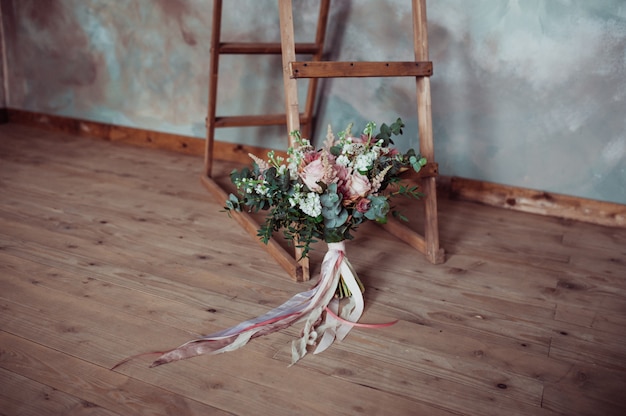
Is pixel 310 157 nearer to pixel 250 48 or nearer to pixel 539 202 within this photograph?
pixel 250 48

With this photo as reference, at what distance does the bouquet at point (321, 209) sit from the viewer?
4.96 feet

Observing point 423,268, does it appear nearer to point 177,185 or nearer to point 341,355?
point 341,355

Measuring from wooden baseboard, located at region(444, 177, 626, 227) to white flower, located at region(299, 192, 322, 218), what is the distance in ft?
4.43

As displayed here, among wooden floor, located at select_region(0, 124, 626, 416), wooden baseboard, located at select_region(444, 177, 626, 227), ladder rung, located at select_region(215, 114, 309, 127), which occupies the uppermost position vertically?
ladder rung, located at select_region(215, 114, 309, 127)

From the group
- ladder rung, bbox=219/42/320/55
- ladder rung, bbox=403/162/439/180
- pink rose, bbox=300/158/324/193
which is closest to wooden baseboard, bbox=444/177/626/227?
ladder rung, bbox=403/162/439/180

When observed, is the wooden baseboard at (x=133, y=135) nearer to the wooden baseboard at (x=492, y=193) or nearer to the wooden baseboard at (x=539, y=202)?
the wooden baseboard at (x=492, y=193)

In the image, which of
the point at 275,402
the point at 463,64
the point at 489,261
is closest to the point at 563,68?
the point at 463,64

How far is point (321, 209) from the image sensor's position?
60.9 inches

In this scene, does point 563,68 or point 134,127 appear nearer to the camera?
point 563,68

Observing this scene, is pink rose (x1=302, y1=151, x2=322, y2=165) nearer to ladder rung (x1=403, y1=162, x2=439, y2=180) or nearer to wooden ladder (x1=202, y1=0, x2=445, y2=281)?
wooden ladder (x1=202, y1=0, x2=445, y2=281)

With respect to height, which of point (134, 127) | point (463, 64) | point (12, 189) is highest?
point (463, 64)

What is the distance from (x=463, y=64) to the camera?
254 cm

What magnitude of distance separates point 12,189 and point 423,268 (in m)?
1.88

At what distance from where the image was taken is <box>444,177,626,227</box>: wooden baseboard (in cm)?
244
